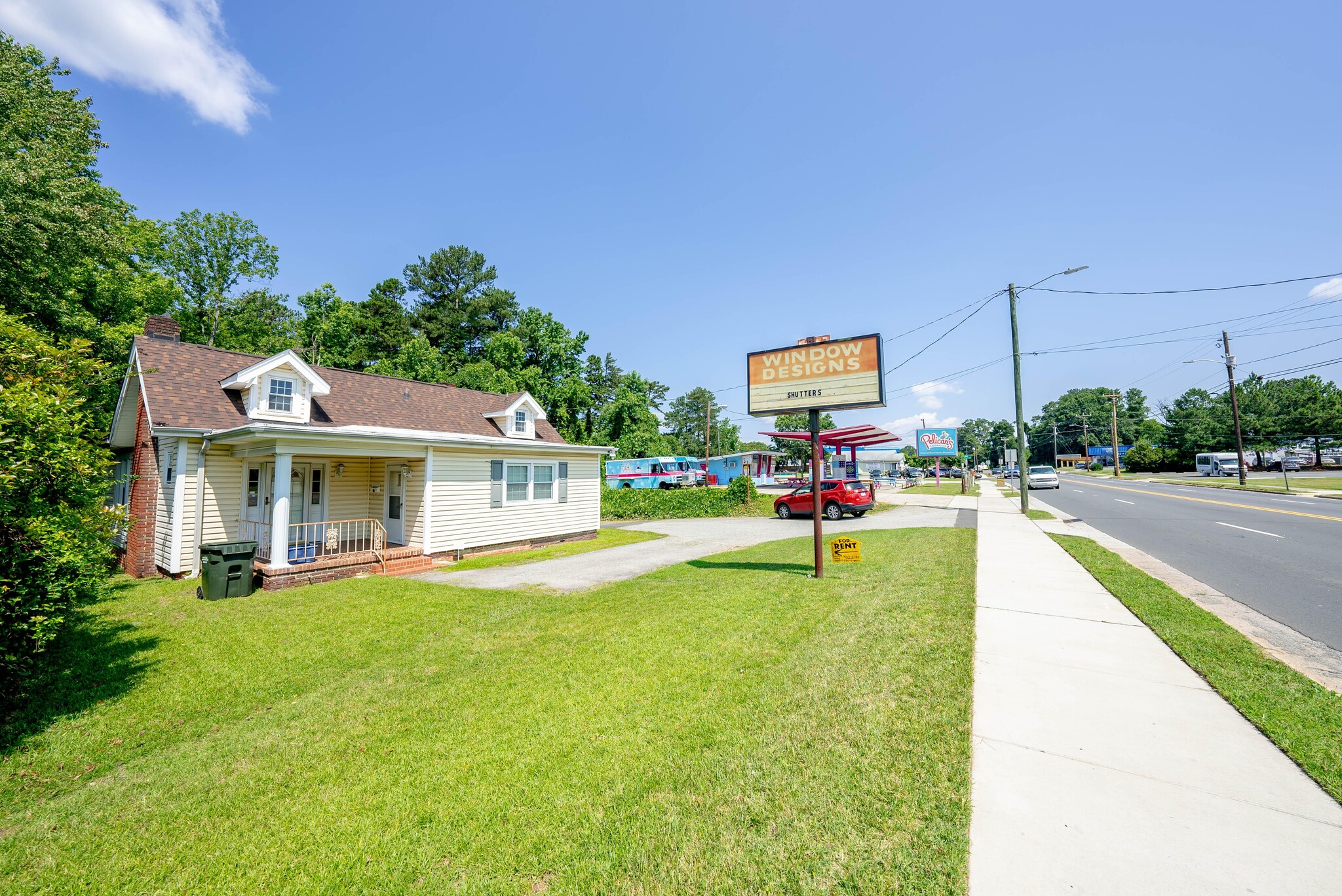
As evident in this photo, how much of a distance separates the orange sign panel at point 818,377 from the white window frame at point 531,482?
27.6 feet

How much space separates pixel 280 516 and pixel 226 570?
139cm

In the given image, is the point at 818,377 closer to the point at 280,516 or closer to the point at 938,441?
the point at 280,516

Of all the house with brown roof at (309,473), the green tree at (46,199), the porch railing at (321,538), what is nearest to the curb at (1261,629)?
the house with brown roof at (309,473)

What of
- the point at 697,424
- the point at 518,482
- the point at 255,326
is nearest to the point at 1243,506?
the point at 518,482

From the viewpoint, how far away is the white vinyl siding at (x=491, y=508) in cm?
1399

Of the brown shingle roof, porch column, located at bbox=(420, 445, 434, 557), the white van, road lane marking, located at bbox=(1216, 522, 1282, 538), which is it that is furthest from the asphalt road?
the white van

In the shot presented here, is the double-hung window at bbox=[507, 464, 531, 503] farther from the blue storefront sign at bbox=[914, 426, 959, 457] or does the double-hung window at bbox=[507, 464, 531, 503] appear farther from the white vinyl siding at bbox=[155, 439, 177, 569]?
the blue storefront sign at bbox=[914, 426, 959, 457]

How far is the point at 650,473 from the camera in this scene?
128 ft

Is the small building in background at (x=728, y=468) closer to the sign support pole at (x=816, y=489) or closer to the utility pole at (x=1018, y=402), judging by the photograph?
the utility pole at (x=1018, y=402)

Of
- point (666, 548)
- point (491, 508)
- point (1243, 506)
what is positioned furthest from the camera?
point (1243, 506)

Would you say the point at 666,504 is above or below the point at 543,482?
below

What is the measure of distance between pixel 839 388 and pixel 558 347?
3389cm

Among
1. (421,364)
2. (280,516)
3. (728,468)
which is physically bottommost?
(280,516)

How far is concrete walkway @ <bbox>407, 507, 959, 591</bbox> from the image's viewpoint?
1126 centimetres
